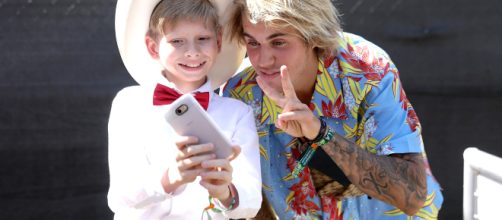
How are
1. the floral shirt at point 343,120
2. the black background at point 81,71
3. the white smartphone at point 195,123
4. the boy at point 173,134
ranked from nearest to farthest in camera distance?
the white smartphone at point 195,123 → the boy at point 173,134 → the floral shirt at point 343,120 → the black background at point 81,71

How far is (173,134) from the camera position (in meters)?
2.63

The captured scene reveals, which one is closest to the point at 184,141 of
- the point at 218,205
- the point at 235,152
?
the point at 235,152

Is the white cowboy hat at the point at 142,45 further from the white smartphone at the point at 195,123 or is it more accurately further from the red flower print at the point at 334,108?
the white smartphone at the point at 195,123

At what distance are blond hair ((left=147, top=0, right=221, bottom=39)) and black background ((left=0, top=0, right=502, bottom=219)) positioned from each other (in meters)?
0.85

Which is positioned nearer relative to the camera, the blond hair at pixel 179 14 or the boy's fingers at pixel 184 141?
the boy's fingers at pixel 184 141

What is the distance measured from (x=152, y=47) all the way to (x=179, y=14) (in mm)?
189

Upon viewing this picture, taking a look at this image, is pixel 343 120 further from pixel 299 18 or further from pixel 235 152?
pixel 235 152

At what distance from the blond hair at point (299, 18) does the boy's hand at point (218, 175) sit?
19.7 inches

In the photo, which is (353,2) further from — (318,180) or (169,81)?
(169,81)

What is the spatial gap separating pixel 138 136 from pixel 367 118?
29.4 inches

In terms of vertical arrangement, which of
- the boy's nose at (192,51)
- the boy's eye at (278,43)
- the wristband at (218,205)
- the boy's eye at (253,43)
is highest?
the boy's eye at (278,43)

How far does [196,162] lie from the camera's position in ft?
7.89

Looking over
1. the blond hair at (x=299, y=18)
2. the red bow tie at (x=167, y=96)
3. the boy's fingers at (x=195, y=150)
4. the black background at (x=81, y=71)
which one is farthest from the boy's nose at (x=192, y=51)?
the black background at (x=81, y=71)

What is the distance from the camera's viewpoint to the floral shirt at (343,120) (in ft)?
9.62
